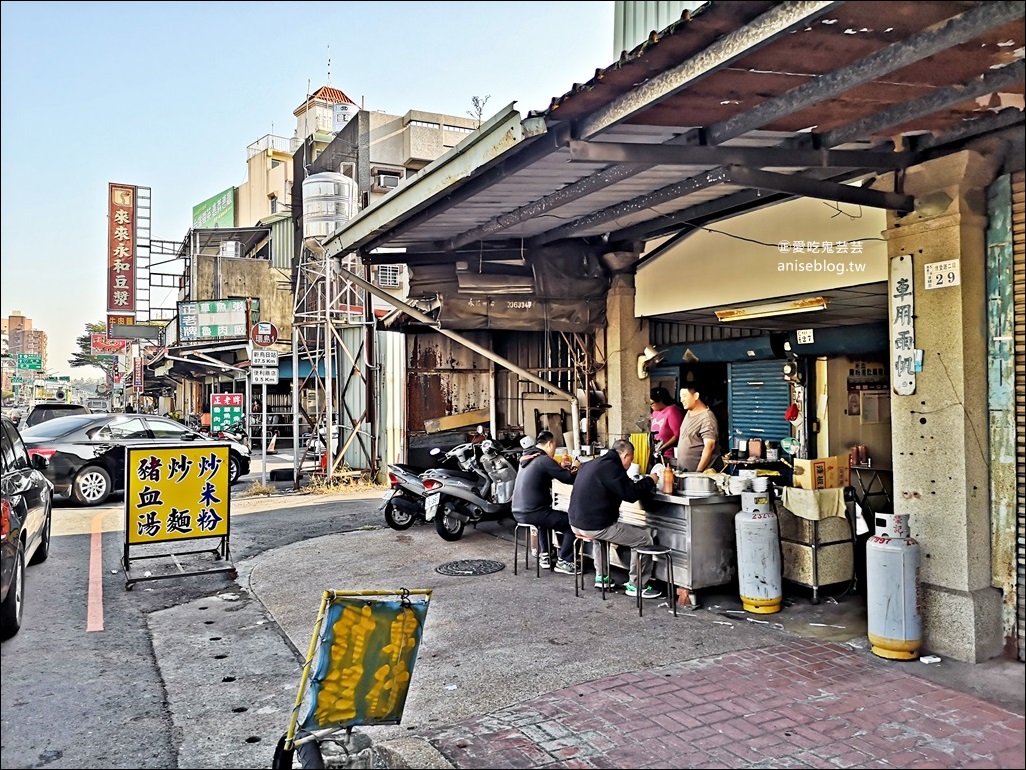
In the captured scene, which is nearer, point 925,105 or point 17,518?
point 925,105

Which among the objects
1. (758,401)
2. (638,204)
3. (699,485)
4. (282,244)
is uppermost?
(282,244)

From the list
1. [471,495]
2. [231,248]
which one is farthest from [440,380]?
[231,248]

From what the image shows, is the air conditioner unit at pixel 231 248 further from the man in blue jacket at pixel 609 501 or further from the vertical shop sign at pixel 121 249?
the man in blue jacket at pixel 609 501

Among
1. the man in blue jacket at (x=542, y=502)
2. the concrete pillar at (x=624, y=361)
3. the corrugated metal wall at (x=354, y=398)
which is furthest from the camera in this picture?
the corrugated metal wall at (x=354, y=398)

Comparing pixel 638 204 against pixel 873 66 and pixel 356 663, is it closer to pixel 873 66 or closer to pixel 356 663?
pixel 873 66

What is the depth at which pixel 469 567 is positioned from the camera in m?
8.82

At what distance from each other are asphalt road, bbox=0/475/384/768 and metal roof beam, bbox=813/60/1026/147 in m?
5.22

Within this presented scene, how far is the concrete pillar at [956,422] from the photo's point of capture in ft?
17.6

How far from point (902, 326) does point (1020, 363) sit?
0.81m

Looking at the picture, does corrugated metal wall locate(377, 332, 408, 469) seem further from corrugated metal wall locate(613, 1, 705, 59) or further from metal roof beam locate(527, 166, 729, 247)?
corrugated metal wall locate(613, 1, 705, 59)

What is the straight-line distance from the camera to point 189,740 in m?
4.45

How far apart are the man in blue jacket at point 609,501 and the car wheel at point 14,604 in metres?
4.83

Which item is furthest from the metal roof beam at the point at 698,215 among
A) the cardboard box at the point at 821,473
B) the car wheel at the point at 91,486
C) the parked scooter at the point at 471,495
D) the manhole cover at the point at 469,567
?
the car wheel at the point at 91,486

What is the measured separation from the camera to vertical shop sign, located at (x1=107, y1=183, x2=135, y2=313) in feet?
112
